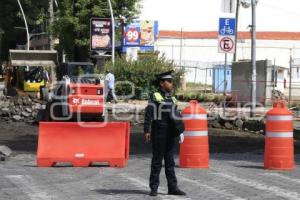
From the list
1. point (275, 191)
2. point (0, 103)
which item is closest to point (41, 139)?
point (275, 191)

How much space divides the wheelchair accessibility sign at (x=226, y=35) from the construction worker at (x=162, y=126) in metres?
14.7

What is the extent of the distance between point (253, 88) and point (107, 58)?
20611 mm

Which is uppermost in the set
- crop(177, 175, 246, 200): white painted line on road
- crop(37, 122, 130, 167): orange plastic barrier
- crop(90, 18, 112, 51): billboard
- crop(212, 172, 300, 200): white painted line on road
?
crop(90, 18, 112, 51): billboard

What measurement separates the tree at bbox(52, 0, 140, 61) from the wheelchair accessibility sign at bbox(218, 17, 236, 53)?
23.9m

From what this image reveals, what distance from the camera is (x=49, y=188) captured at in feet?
35.1

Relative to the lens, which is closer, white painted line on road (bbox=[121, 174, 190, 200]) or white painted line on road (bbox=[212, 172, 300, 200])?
white painted line on road (bbox=[121, 174, 190, 200])

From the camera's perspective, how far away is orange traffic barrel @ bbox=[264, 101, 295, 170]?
12906 mm

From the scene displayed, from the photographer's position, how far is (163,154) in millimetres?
10211

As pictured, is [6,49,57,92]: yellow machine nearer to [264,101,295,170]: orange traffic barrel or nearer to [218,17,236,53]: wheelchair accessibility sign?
[218,17,236,53]: wheelchair accessibility sign

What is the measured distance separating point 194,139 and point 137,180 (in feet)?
6.10

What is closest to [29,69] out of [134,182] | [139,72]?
[139,72]

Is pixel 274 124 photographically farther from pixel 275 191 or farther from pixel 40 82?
pixel 40 82

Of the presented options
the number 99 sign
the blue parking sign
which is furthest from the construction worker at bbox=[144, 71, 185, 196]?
the number 99 sign

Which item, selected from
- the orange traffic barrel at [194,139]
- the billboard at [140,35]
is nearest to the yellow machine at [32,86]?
the billboard at [140,35]
